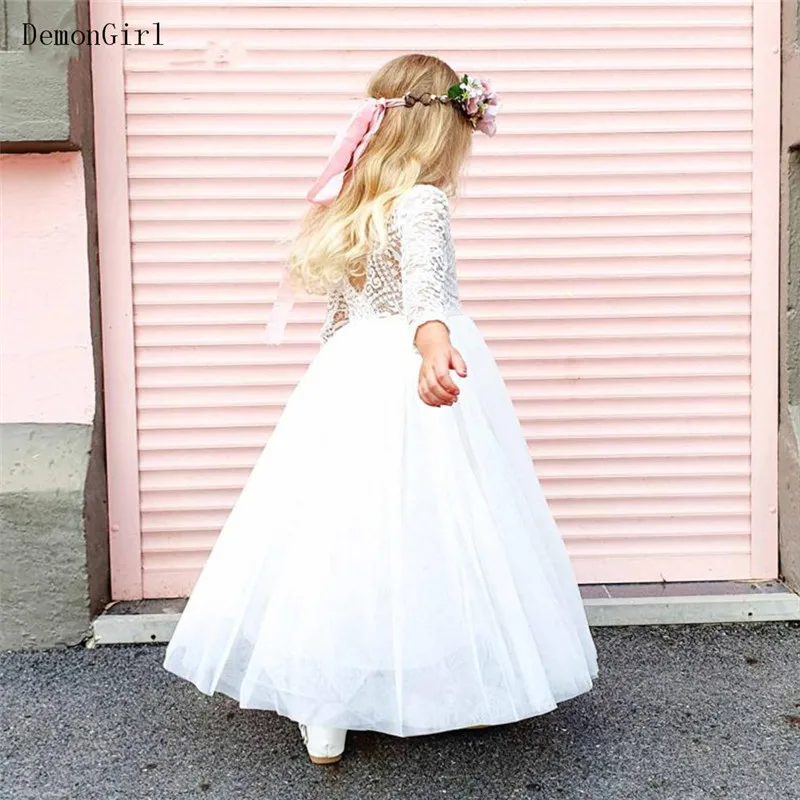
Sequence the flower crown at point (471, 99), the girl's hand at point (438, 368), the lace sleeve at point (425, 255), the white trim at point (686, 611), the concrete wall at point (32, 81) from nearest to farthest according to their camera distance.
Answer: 1. the girl's hand at point (438, 368)
2. the lace sleeve at point (425, 255)
3. the flower crown at point (471, 99)
4. the concrete wall at point (32, 81)
5. the white trim at point (686, 611)

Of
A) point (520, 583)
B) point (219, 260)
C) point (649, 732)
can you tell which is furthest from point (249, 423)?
point (649, 732)

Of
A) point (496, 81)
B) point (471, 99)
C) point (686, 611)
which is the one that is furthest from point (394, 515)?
point (496, 81)

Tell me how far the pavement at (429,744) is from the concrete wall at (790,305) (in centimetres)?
63

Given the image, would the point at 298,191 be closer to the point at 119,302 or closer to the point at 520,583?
the point at 119,302

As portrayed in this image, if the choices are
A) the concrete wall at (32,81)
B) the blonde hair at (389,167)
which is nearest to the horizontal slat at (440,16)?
the concrete wall at (32,81)

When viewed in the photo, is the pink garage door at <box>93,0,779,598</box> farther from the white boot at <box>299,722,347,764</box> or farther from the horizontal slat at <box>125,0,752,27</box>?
the white boot at <box>299,722,347,764</box>

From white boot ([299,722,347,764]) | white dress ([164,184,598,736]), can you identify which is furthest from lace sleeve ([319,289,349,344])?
white boot ([299,722,347,764])

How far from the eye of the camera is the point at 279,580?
2.46 meters

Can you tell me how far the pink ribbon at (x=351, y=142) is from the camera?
2.60 meters

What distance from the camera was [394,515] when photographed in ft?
7.84

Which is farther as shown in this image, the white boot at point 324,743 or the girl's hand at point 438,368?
the white boot at point 324,743

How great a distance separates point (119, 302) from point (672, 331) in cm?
209

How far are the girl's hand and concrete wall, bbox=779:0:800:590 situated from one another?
1954 millimetres

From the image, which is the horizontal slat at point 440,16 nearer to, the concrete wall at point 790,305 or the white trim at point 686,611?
the concrete wall at point 790,305
